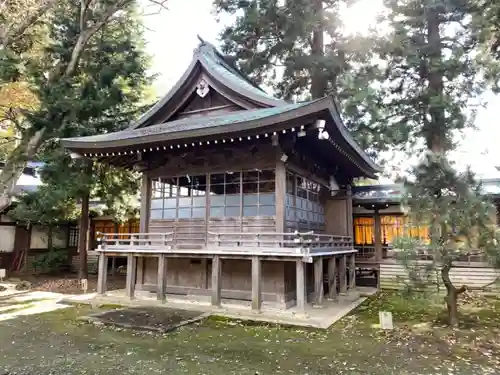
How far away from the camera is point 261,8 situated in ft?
59.6

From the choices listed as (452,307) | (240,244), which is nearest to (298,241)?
(240,244)

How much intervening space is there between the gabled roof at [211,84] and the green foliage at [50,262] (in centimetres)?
906

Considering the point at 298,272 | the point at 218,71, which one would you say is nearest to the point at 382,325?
the point at 298,272

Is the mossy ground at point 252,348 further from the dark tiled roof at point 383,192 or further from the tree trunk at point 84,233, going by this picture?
the dark tiled roof at point 383,192

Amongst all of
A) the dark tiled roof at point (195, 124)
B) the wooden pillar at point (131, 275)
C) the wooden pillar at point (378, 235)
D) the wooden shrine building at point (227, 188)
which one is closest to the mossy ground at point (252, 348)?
the wooden shrine building at point (227, 188)

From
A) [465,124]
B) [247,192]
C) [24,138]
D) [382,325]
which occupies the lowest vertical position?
[382,325]

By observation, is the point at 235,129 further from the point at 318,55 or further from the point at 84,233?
the point at 318,55

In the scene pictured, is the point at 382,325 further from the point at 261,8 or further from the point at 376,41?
the point at 261,8

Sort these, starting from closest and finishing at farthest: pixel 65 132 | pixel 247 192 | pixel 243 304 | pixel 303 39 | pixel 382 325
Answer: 1. pixel 382 325
2. pixel 243 304
3. pixel 247 192
4. pixel 65 132
5. pixel 303 39

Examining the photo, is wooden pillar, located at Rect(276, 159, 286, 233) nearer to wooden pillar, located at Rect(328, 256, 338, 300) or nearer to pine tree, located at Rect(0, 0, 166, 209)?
wooden pillar, located at Rect(328, 256, 338, 300)

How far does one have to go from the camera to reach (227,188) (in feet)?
35.0

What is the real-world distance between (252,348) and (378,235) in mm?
10290

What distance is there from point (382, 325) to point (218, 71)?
825cm

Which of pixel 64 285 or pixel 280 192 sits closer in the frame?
pixel 280 192
